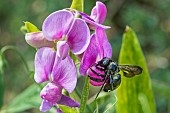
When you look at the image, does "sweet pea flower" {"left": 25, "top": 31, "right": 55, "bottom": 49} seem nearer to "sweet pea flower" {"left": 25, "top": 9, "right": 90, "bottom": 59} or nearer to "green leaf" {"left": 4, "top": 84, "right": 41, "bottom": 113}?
"sweet pea flower" {"left": 25, "top": 9, "right": 90, "bottom": 59}

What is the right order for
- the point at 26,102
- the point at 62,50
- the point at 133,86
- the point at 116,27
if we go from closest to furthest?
the point at 62,50
the point at 133,86
the point at 26,102
the point at 116,27

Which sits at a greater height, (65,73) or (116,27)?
(65,73)

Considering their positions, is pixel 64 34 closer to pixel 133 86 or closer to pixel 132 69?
pixel 132 69

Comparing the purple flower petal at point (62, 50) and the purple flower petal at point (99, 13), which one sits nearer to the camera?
the purple flower petal at point (62, 50)

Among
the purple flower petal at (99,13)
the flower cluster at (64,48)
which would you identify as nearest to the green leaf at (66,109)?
the flower cluster at (64,48)

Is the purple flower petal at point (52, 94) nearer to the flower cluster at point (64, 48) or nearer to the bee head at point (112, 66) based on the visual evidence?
the flower cluster at point (64, 48)

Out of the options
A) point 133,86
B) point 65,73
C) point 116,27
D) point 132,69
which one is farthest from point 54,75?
point 116,27
